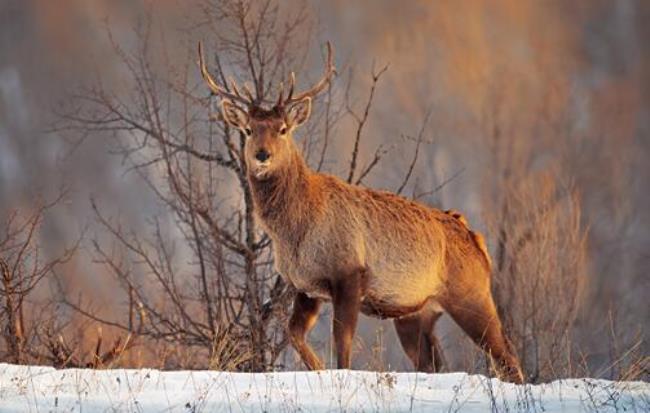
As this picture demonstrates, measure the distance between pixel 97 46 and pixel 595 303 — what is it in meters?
15.5

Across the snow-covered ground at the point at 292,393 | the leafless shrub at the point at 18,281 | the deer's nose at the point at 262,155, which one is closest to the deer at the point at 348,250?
the deer's nose at the point at 262,155

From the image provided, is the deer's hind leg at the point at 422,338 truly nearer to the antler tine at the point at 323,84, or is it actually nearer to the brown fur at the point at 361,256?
the brown fur at the point at 361,256

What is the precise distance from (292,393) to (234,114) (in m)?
4.49

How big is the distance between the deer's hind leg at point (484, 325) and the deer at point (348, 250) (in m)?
0.01

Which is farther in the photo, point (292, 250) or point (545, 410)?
point (292, 250)

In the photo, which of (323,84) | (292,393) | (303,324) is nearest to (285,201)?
(303,324)

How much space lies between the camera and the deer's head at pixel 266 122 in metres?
11.2

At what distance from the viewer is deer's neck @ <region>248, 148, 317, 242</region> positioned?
11375mm

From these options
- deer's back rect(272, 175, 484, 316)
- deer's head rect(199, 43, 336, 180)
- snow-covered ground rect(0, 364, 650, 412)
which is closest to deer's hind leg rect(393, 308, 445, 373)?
deer's back rect(272, 175, 484, 316)

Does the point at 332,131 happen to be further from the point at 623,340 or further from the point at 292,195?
the point at 623,340

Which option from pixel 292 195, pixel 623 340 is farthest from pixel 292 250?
pixel 623 340

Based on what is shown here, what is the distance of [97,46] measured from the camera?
3183 centimetres

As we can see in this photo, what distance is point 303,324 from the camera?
11453mm

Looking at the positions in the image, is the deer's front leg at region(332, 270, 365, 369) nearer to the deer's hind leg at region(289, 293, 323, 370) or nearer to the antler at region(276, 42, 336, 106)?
the deer's hind leg at region(289, 293, 323, 370)
